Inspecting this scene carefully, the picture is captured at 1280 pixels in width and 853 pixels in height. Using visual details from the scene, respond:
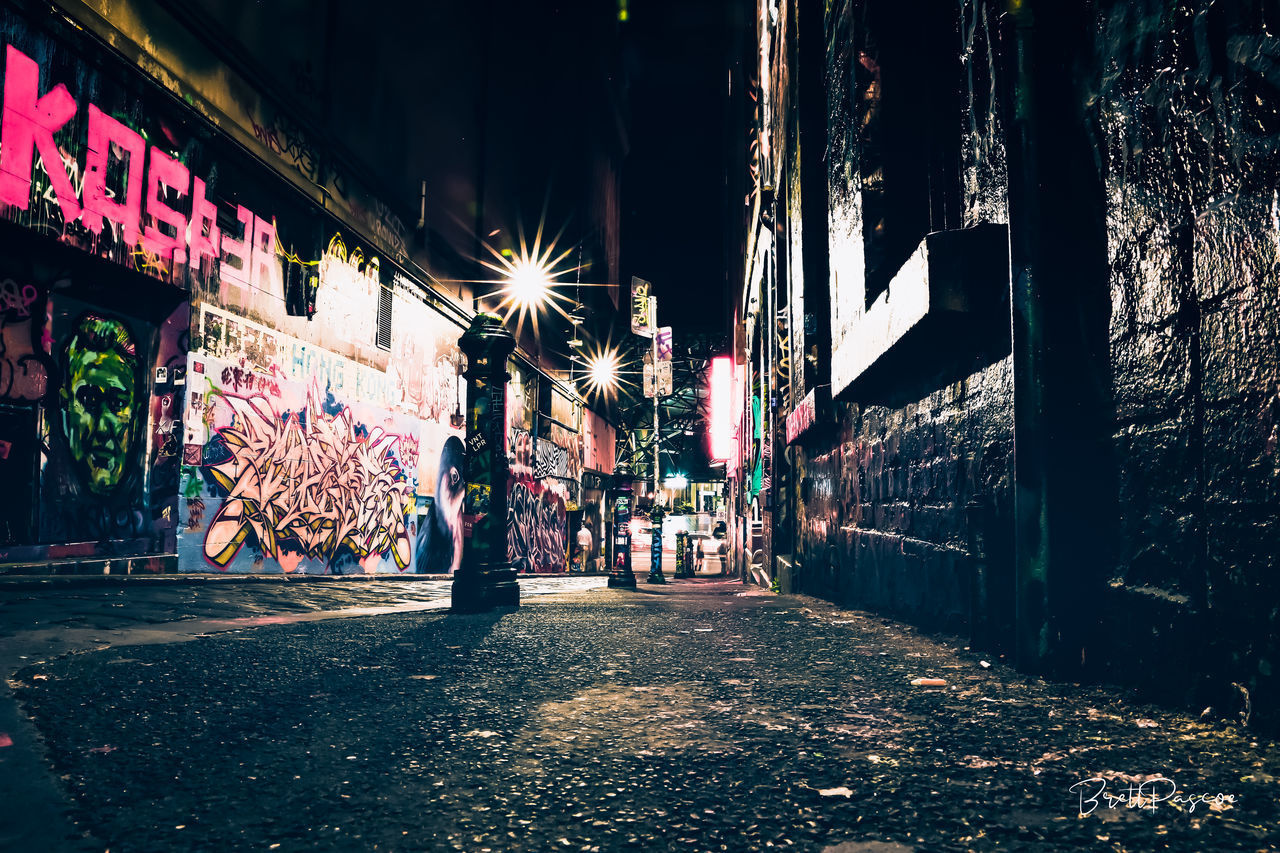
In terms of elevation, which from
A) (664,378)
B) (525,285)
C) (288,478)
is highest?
(664,378)

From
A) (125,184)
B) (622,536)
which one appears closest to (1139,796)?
(125,184)

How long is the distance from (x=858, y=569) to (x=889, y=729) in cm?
364

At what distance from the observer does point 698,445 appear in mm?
43844

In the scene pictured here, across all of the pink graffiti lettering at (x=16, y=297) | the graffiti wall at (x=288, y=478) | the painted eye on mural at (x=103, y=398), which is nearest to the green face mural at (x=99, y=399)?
the painted eye on mural at (x=103, y=398)

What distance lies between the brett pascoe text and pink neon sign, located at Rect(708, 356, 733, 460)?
80.7ft

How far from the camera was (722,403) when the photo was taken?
28.5 m

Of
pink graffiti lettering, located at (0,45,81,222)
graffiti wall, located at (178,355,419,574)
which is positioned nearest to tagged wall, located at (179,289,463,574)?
graffiti wall, located at (178,355,419,574)

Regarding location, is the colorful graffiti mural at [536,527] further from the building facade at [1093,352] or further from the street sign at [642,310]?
the building facade at [1093,352]

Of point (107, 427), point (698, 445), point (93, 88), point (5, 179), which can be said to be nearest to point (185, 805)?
point (5, 179)

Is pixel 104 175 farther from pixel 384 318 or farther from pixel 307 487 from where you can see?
pixel 384 318

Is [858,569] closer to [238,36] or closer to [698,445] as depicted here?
[238,36]

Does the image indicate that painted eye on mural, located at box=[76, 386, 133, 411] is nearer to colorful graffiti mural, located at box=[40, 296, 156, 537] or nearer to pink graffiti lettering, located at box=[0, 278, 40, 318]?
colorful graffiti mural, located at box=[40, 296, 156, 537]

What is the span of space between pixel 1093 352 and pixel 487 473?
517 centimetres

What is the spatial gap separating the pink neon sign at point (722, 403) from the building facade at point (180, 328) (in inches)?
659
